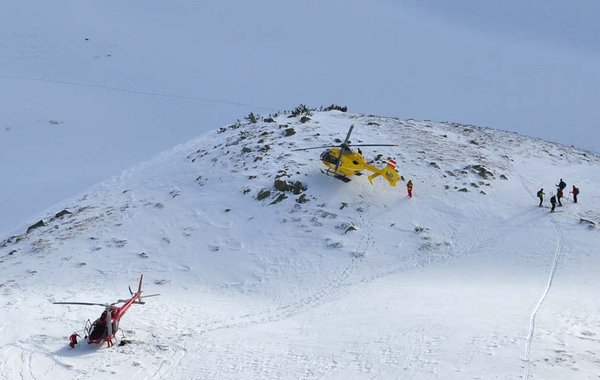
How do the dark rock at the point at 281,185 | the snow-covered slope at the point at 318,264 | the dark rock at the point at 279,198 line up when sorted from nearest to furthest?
1. the snow-covered slope at the point at 318,264
2. the dark rock at the point at 279,198
3. the dark rock at the point at 281,185

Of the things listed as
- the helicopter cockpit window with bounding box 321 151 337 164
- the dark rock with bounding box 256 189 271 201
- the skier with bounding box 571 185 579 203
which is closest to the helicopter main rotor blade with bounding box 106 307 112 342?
the dark rock with bounding box 256 189 271 201

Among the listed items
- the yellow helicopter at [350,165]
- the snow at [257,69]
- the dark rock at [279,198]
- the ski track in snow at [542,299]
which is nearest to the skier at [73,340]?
the ski track in snow at [542,299]

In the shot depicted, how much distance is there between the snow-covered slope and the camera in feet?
49.2

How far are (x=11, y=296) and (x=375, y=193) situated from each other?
14315mm

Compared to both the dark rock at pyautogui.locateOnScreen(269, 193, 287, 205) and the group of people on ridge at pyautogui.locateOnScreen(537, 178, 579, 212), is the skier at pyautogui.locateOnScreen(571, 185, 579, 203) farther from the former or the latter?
the dark rock at pyautogui.locateOnScreen(269, 193, 287, 205)

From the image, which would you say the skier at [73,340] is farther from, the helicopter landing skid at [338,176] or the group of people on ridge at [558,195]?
the group of people on ridge at [558,195]

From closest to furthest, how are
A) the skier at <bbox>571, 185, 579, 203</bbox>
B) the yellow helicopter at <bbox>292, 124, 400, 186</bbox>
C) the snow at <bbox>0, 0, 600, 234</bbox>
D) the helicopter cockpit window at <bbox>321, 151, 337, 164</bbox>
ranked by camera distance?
the yellow helicopter at <bbox>292, 124, 400, 186</bbox>
the helicopter cockpit window at <bbox>321, 151, 337, 164</bbox>
the skier at <bbox>571, 185, 579, 203</bbox>
the snow at <bbox>0, 0, 600, 234</bbox>

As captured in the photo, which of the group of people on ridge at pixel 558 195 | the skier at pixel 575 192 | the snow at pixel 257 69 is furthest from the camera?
the snow at pixel 257 69

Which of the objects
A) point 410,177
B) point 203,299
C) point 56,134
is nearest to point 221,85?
point 56,134

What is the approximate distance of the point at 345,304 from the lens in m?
19.2

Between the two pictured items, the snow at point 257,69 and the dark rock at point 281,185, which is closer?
the dark rock at point 281,185

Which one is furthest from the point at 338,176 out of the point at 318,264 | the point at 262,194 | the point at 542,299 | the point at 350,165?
the point at 542,299

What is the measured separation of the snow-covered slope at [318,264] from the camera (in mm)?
14992

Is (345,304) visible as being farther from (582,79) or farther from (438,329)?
(582,79)
